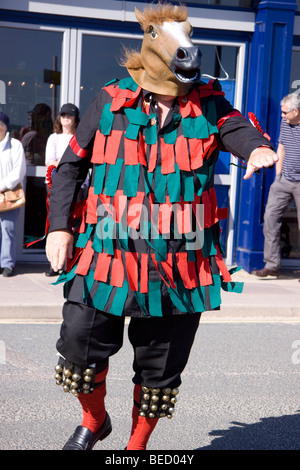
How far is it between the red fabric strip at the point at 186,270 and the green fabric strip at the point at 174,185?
0.76 ft

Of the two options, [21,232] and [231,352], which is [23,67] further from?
[231,352]

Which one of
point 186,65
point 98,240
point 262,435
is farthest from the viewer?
point 262,435

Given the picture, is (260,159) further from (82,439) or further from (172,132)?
(82,439)

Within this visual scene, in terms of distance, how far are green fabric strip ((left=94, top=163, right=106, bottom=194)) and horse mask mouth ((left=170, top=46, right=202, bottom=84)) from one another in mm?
465

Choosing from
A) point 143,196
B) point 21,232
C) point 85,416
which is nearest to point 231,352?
point 85,416

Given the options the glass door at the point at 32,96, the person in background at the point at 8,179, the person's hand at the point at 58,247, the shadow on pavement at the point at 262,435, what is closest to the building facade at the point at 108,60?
the glass door at the point at 32,96

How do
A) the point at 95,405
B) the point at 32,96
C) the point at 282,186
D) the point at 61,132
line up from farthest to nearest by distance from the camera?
1. the point at 32,96
2. the point at 282,186
3. the point at 61,132
4. the point at 95,405

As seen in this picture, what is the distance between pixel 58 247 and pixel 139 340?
19.8 inches

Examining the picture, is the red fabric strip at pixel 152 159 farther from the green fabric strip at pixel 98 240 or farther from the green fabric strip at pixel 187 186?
the green fabric strip at pixel 98 240

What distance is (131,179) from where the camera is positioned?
2.84m

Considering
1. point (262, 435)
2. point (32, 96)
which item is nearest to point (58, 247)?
point (262, 435)

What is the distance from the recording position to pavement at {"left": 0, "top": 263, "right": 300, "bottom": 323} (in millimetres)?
6383

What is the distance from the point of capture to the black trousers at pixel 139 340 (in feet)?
9.32

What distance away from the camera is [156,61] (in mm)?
2885
